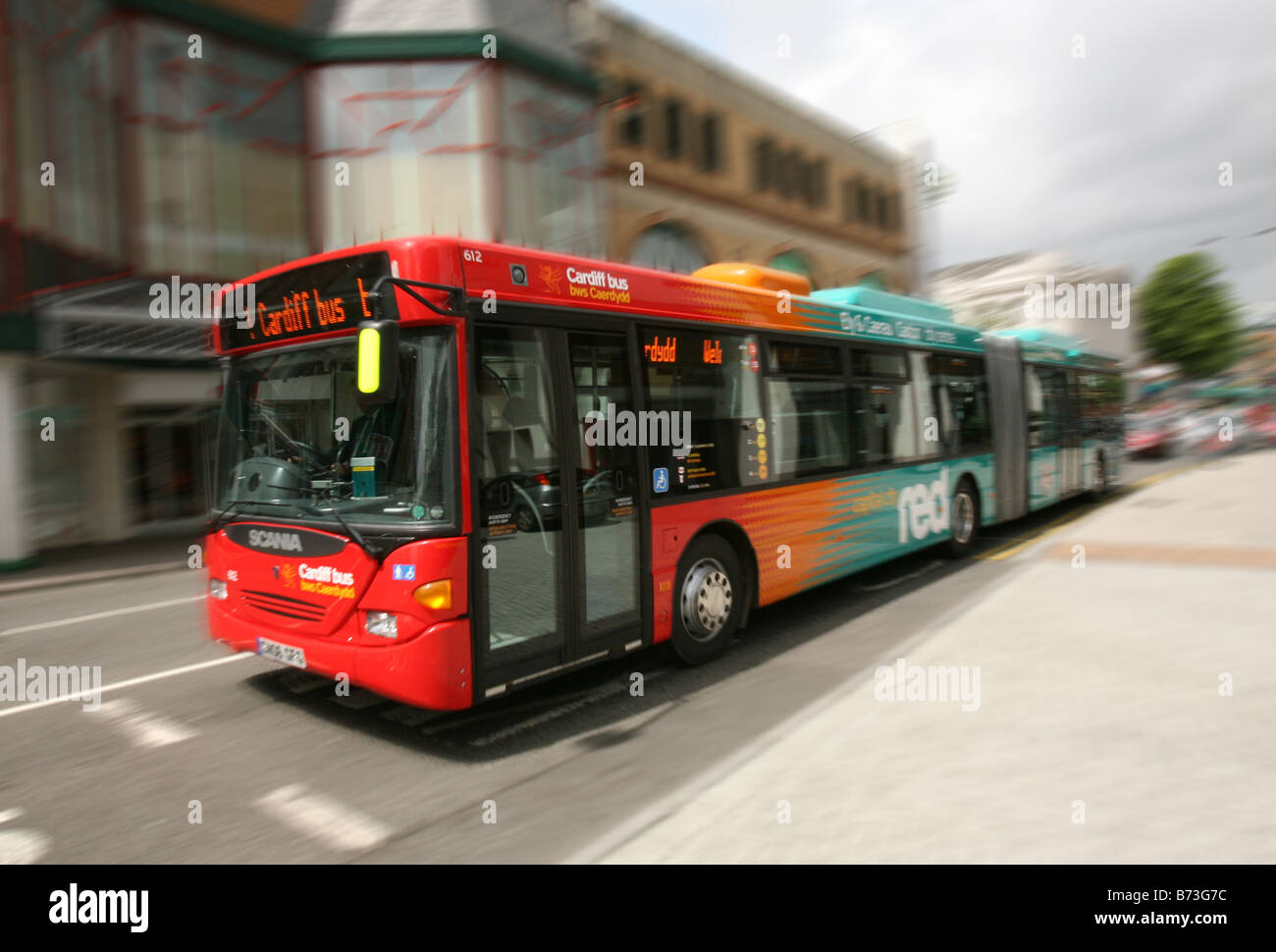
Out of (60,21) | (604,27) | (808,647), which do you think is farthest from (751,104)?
(808,647)

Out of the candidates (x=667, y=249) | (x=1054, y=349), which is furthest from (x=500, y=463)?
(x=667, y=249)

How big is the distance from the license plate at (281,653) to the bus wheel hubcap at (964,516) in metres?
8.02

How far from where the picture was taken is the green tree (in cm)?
7144

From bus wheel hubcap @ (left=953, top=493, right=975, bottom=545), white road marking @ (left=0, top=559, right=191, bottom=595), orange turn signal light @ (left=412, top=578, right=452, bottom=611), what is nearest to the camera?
orange turn signal light @ (left=412, top=578, right=452, bottom=611)

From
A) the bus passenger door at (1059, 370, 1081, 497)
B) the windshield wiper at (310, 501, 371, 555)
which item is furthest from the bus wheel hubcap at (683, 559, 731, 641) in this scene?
the bus passenger door at (1059, 370, 1081, 497)

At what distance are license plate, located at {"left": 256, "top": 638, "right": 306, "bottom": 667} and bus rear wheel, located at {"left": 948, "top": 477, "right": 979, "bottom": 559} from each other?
7.72 m

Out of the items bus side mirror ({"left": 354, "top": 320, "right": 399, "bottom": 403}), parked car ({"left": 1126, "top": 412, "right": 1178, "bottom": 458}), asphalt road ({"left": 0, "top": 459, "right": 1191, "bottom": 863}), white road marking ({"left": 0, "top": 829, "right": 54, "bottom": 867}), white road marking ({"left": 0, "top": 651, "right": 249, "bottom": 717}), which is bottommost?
white road marking ({"left": 0, "top": 829, "right": 54, "bottom": 867})

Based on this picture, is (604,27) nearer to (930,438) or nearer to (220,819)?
(930,438)

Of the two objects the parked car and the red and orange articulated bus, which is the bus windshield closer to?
the red and orange articulated bus

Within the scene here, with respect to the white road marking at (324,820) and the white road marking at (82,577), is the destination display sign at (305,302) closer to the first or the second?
the white road marking at (324,820)

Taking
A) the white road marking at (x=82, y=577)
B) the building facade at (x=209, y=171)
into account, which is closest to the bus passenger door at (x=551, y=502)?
the white road marking at (x=82, y=577)

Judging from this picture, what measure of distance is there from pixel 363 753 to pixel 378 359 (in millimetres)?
2241
